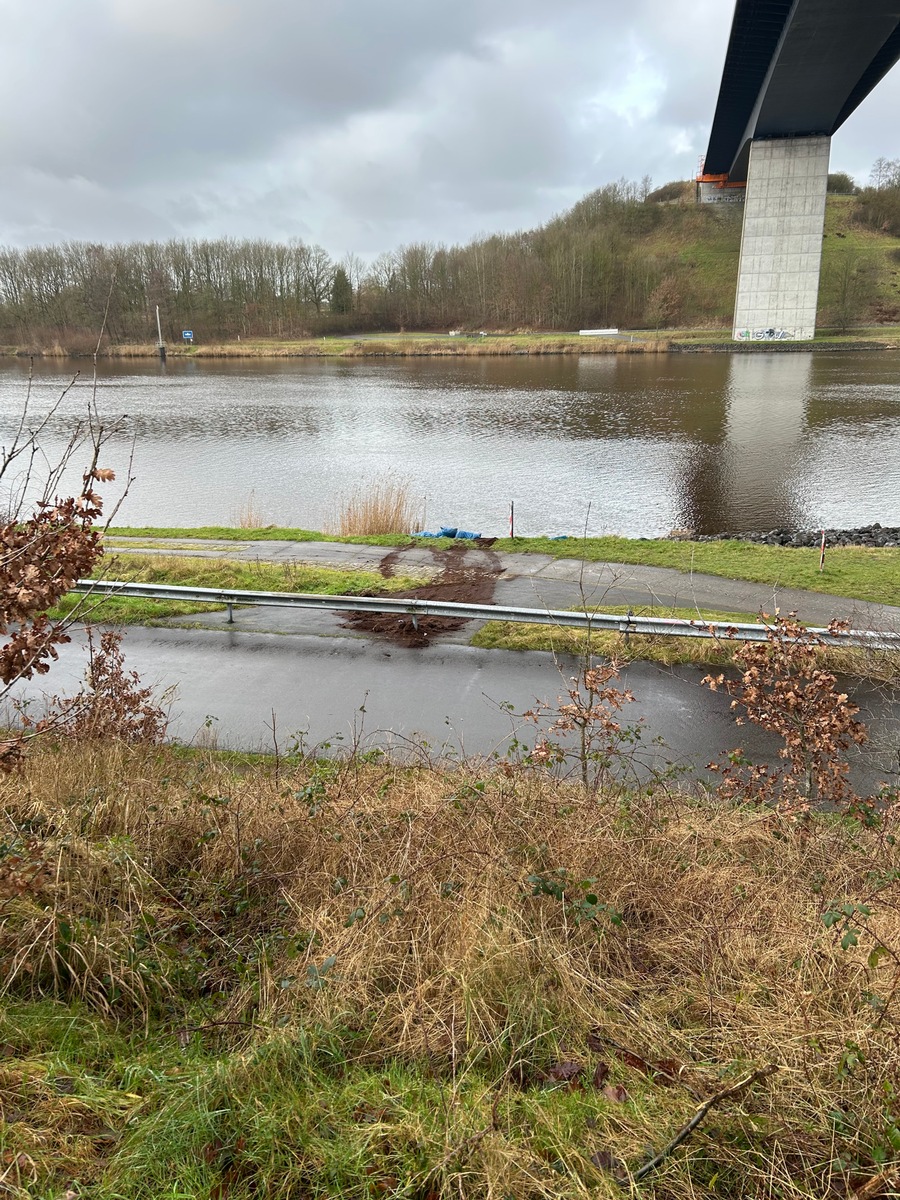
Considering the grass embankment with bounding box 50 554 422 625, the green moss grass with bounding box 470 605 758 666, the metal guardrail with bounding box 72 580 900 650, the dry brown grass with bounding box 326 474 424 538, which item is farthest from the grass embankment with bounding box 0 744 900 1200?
the dry brown grass with bounding box 326 474 424 538

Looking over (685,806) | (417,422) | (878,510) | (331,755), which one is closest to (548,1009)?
(685,806)

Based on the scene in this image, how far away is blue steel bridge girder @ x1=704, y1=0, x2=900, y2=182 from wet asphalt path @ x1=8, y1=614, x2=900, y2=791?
64.2 m

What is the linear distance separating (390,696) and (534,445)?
26.6 m

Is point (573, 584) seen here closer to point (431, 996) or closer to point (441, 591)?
point (441, 591)

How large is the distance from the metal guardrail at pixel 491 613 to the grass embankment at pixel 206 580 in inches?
11.0

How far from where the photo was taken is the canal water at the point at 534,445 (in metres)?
24.2

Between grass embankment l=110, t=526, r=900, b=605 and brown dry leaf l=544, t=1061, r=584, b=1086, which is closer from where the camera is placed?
brown dry leaf l=544, t=1061, r=584, b=1086

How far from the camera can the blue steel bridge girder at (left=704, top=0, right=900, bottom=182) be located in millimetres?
56406

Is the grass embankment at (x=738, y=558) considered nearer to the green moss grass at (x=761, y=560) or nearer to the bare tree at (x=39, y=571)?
the green moss grass at (x=761, y=560)

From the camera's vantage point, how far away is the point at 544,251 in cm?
10719

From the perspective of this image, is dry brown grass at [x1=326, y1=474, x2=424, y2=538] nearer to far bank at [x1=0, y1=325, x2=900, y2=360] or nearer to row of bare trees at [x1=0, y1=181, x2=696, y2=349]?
far bank at [x1=0, y1=325, x2=900, y2=360]

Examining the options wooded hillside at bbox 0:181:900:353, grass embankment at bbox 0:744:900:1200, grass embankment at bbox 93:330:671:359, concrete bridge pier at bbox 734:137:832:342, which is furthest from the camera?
wooded hillside at bbox 0:181:900:353

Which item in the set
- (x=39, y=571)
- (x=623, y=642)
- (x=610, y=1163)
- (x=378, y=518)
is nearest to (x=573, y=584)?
(x=623, y=642)

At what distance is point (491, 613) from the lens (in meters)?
10.8
